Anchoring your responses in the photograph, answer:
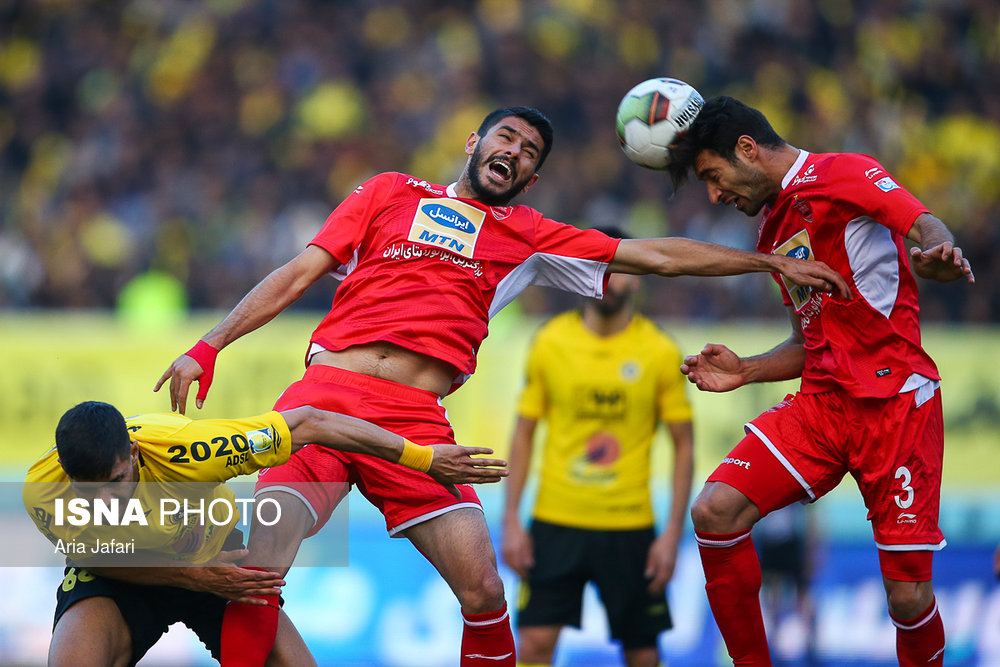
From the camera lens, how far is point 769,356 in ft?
18.3

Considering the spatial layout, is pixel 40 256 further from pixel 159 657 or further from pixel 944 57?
pixel 944 57

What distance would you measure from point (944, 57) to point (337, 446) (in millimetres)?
10854

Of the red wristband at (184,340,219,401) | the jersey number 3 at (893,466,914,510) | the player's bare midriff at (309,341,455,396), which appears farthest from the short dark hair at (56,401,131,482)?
the jersey number 3 at (893,466,914,510)

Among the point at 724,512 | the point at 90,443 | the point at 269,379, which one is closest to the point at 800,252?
the point at 724,512

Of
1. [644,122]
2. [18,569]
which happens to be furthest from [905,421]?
[18,569]

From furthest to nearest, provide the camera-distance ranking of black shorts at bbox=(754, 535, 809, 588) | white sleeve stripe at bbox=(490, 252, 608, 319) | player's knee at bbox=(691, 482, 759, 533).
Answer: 1. black shorts at bbox=(754, 535, 809, 588)
2. white sleeve stripe at bbox=(490, 252, 608, 319)
3. player's knee at bbox=(691, 482, 759, 533)

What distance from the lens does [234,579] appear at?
4812 millimetres

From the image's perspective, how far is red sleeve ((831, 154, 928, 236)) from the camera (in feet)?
16.0

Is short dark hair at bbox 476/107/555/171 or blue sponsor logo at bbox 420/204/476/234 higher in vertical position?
short dark hair at bbox 476/107/555/171

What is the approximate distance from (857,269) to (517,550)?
284cm

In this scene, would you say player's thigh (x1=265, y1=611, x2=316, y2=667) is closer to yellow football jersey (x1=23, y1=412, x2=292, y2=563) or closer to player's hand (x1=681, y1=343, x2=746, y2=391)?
yellow football jersey (x1=23, y1=412, x2=292, y2=563)

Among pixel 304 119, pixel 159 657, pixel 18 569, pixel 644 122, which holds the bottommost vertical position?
pixel 159 657

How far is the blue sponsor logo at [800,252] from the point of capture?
5203 mm

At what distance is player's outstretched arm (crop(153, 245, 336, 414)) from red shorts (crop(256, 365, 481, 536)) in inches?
14.7
